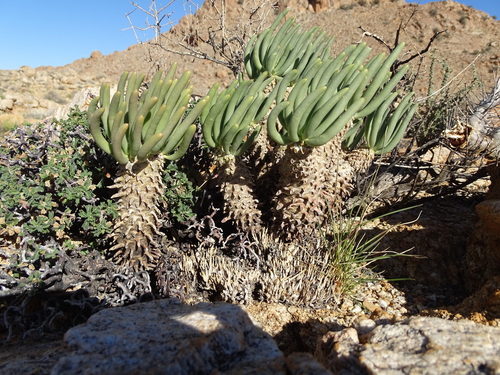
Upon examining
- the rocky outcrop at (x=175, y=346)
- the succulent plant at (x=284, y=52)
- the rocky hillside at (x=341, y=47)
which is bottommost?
the rocky outcrop at (x=175, y=346)

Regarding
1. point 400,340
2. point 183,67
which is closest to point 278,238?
point 400,340

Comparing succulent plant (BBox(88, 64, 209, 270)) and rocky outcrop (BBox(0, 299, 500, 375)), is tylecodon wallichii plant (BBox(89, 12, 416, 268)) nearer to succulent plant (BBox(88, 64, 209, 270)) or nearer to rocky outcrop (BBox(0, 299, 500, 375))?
succulent plant (BBox(88, 64, 209, 270))

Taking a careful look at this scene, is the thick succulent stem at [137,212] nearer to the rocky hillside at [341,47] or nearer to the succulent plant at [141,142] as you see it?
the succulent plant at [141,142]

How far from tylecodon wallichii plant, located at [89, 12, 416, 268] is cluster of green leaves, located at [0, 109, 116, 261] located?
1.00 feet

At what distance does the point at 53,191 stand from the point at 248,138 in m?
1.68

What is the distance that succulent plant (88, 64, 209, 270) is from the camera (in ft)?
7.54

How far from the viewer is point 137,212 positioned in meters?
2.59

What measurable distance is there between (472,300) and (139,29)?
593cm

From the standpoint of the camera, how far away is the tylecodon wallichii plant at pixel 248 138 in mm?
2371

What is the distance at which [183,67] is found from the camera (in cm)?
2617

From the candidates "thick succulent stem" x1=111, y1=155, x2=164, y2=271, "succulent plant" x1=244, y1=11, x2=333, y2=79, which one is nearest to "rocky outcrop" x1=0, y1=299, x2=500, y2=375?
"thick succulent stem" x1=111, y1=155, x2=164, y2=271

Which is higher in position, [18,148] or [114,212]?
[18,148]

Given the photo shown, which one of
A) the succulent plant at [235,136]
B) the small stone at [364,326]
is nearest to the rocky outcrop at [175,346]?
the small stone at [364,326]

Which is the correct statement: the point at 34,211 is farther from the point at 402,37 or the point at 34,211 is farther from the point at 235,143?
the point at 402,37
